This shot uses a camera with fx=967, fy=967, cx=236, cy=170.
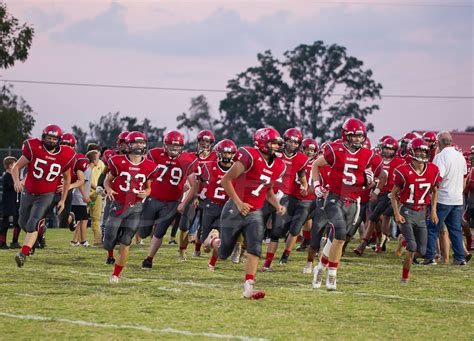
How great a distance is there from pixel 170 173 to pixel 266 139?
3.76 meters

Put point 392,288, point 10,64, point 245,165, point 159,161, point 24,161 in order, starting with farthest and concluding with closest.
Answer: point 10,64 < point 159,161 < point 24,161 < point 392,288 < point 245,165

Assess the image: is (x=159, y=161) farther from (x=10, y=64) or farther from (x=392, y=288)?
(x=10, y=64)

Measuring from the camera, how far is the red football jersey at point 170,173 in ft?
41.9

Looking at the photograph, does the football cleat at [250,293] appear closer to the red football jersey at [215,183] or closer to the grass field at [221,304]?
the grass field at [221,304]

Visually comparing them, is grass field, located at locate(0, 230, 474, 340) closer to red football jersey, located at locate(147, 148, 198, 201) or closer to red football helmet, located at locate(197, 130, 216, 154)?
red football jersey, located at locate(147, 148, 198, 201)

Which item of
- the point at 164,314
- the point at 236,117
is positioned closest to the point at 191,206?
the point at 164,314

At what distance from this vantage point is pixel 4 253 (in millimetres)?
14320

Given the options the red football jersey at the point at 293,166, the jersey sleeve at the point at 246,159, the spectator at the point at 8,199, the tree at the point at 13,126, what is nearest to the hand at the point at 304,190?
the red football jersey at the point at 293,166

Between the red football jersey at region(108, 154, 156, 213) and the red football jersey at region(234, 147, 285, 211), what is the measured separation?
1.79 meters

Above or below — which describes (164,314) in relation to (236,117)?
below

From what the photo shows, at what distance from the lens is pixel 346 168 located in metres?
10.3

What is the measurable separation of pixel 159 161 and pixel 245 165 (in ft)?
12.8

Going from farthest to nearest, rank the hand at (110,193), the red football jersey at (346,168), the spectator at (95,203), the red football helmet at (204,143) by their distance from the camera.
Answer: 1. the spectator at (95,203)
2. the red football helmet at (204,143)
3. the hand at (110,193)
4. the red football jersey at (346,168)

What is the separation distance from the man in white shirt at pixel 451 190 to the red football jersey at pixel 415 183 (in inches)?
89.5
